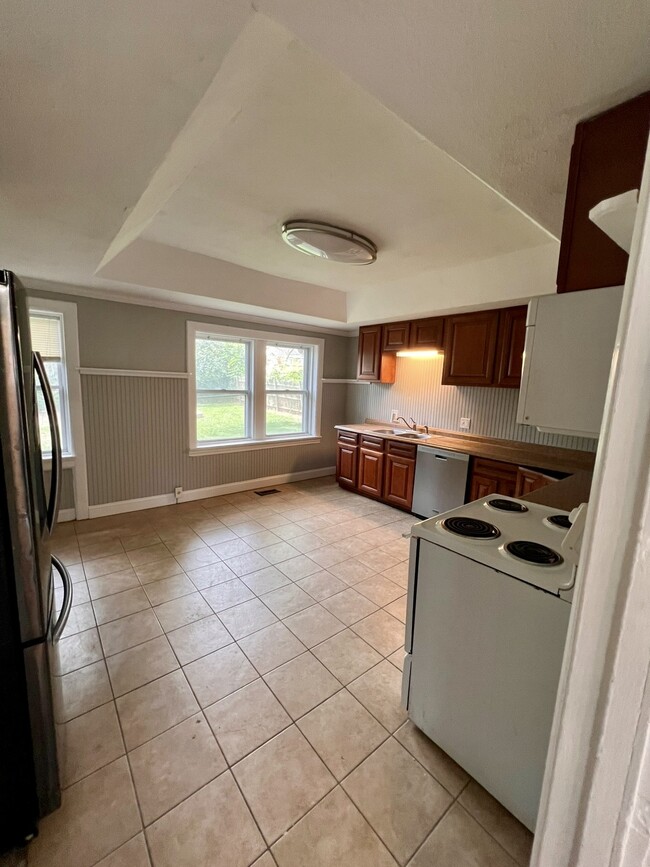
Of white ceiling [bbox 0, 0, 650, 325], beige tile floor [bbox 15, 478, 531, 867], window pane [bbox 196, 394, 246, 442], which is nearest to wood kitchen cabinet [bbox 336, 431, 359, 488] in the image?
window pane [bbox 196, 394, 246, 442]

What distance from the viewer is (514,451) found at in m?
3.55

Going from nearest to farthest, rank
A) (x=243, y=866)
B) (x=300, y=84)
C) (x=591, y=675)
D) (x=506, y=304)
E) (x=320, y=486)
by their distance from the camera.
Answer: (x=591, y=675)
(x=243, y=866)
(x=300, y=84)
(x=506, y=304)
(x=320, y=486)

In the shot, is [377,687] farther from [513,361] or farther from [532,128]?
[513,361]

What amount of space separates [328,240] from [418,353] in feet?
7.07

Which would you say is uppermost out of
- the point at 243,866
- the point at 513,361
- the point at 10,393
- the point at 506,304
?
the point at 506,304

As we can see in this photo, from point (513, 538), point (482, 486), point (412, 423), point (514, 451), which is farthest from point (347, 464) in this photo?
point (513, 538)

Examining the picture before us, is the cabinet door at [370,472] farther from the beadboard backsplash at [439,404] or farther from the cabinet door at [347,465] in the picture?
A: the beadboard backsplash at [439,404]

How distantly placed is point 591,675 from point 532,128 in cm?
150

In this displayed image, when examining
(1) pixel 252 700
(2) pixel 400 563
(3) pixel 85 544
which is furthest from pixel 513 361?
(3) pixel 85 544

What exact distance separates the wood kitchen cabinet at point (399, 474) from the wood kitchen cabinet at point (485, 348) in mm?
853

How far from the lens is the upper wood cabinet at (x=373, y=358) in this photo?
455 centimetres

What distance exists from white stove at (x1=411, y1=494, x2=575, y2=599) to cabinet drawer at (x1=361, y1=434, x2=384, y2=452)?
2.50m

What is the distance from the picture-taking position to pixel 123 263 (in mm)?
2861

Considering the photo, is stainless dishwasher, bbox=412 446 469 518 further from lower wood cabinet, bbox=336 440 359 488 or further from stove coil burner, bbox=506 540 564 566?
stove coil burner, bbox=506 540 564 566
